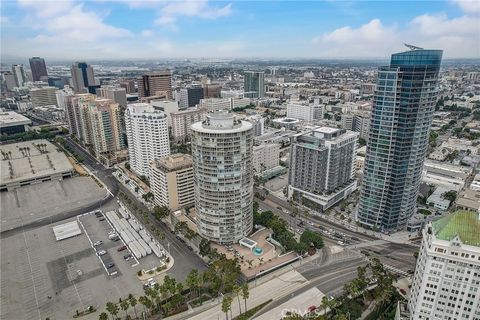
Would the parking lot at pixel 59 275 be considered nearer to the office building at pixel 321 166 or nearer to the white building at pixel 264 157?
the office building at pixel 321 166

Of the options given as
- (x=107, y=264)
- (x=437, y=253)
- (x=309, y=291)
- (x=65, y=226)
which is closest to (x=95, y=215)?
(x=65, y=226)

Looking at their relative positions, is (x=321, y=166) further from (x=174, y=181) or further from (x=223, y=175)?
(x=174, y=181)

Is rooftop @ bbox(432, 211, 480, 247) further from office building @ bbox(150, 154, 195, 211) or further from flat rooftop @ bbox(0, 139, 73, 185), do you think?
flat rooftop @ bbox(0, 139, 73, 185)

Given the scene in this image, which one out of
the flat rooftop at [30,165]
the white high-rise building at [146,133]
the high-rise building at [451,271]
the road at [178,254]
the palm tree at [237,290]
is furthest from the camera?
the flat rooftop at [30,165]

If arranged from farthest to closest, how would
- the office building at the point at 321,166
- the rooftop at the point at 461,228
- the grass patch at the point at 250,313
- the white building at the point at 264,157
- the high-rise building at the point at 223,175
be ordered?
the white building at the point at 264,157 → the office building at the point at 321,166 → the high-rise building at the point at 223,175 → the grass patch at the point at 250,313 → the rooftop at the point at 461,228

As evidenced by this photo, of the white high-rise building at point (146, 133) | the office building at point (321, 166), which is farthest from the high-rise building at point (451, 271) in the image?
the white high-rise building at point (146, 133)

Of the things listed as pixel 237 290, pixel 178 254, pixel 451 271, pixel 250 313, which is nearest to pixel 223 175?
pixel 178 254

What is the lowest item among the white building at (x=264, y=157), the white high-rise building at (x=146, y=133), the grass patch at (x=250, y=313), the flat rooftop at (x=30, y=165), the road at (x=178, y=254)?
the grass patch at (x=250, y=313)
